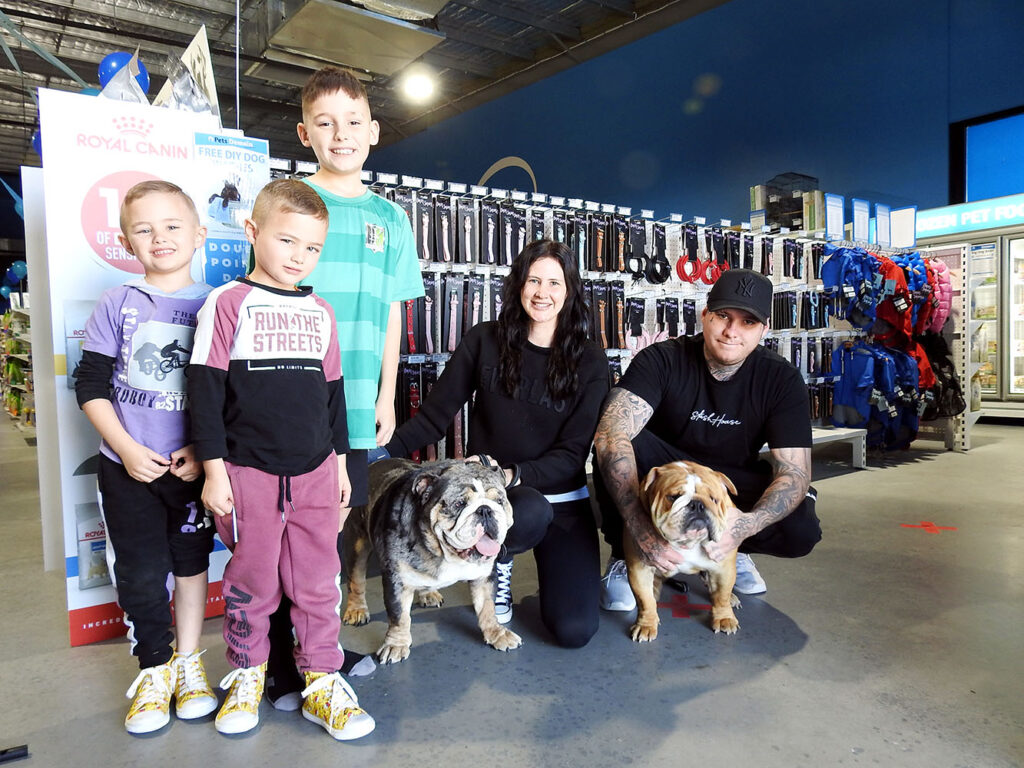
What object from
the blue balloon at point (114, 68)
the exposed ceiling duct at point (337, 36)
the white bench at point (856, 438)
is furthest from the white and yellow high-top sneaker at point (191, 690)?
the exposed ceiling duct at point (337, 36)

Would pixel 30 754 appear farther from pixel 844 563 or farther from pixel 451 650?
pixel 844 563

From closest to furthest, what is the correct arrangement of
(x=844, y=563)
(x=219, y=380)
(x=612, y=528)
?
(x=219, y=380)
(x=612, y=528)
(x=844, y=563)

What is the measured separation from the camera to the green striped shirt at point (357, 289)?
1999 mm

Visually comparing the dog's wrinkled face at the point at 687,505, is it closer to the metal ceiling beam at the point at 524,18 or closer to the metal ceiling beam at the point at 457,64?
the metal ceiling beam at the point at 524,18

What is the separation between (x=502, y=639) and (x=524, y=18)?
31.3ft

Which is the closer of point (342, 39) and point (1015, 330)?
point (342, 39)

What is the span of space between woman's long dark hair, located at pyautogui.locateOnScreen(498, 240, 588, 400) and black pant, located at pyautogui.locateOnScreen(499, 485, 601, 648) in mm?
422

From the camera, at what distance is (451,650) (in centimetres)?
232

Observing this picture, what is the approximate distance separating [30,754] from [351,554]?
1087 millimetres

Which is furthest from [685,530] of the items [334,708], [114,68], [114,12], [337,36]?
[114,12]

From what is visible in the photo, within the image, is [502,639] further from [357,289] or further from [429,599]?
[357,289]

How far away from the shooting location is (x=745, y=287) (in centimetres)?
245

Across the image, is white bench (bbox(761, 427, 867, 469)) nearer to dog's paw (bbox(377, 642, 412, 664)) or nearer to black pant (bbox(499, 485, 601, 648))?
black pant (bbox(499, 485, 601, 648))

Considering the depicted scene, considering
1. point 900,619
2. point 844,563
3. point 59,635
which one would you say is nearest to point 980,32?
point 844,563
